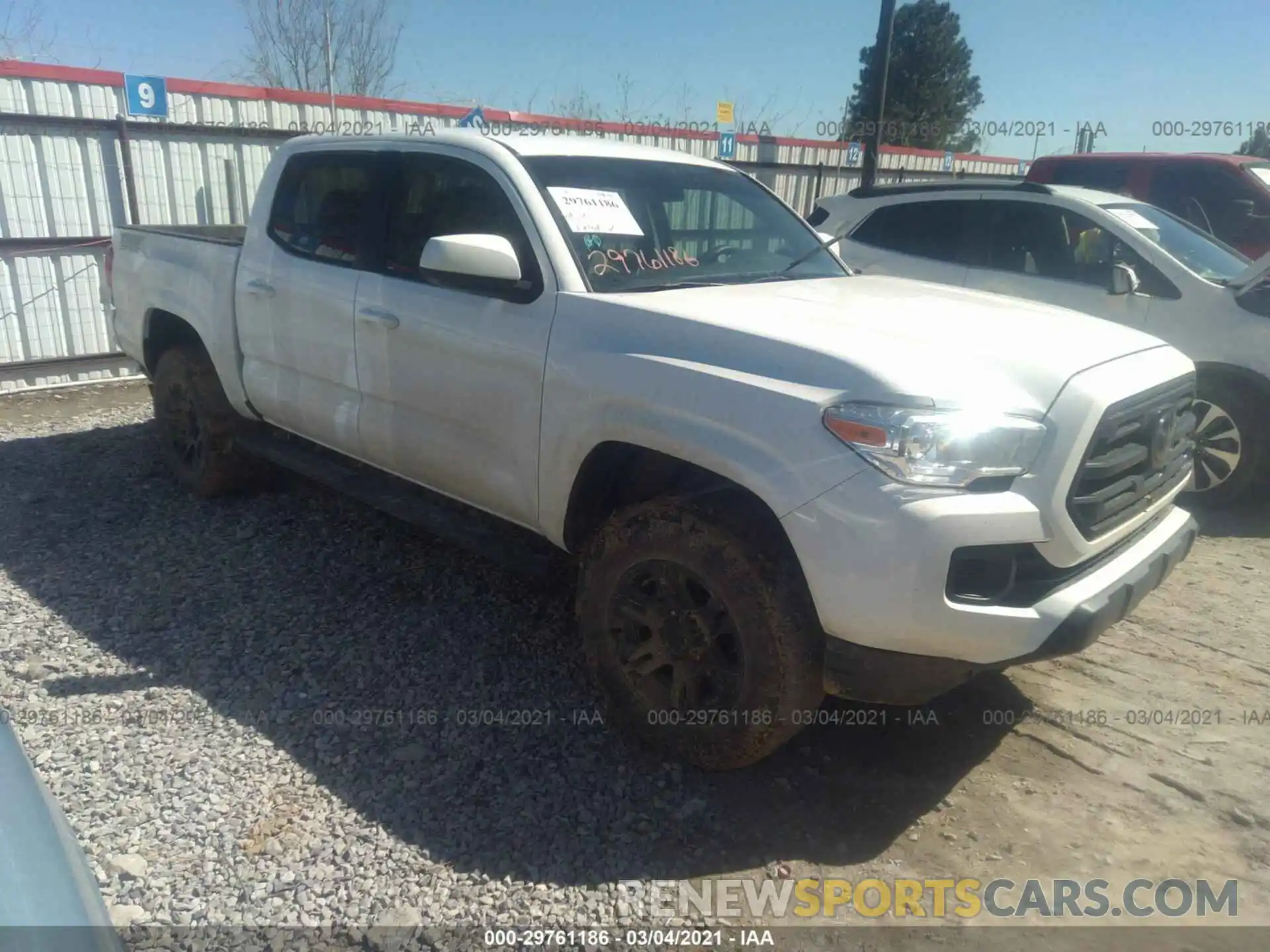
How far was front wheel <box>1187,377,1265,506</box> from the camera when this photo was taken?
543cm

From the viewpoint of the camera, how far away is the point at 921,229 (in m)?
6.76

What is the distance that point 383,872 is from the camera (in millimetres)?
2564

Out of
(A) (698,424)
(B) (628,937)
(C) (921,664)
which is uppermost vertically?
(A) (698,424)

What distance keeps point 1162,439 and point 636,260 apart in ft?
6.22

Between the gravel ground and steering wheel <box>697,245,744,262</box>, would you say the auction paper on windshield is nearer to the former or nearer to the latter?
steering wheel <box>697,245,744,262</box>

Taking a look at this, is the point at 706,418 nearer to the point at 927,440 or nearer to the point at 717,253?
the point at 927,440

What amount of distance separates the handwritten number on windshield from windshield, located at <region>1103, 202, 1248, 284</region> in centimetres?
391

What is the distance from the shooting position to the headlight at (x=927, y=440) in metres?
2.40

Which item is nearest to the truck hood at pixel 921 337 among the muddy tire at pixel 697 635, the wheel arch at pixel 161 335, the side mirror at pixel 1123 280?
the muddy tire at pixel 697 635

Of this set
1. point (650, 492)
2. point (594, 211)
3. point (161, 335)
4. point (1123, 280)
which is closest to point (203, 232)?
point (161, 335)

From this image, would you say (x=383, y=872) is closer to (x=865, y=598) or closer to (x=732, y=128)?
(x=865, y=598)

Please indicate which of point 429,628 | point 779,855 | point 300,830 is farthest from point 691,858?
point 429,628

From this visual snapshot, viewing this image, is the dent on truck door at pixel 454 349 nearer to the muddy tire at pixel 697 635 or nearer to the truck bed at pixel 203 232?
the muddy tire at pixel 697 635

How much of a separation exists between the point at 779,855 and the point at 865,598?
2.83 feet
